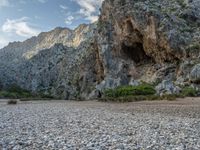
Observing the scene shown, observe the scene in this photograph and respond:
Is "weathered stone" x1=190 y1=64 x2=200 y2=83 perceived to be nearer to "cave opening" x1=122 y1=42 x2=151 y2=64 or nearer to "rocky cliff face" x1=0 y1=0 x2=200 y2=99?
"rocky cliff face" x1=0 y1=0 x2=200 y2=99

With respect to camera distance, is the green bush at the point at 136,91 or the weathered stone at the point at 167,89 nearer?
the weathered stone at the point at 167,89

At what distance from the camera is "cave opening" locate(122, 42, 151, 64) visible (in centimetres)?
8353

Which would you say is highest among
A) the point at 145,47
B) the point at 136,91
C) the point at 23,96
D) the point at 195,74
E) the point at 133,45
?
the point at 133,45

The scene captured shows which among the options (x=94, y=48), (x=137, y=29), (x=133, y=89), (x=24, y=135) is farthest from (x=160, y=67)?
(x=24, y=135)

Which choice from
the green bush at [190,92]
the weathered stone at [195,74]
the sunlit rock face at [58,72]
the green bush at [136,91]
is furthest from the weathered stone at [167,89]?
the sunlit rock face at [58,72]

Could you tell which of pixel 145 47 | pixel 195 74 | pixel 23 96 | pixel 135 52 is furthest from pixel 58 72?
pixel 195 74

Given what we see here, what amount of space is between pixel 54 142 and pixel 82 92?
309 ft

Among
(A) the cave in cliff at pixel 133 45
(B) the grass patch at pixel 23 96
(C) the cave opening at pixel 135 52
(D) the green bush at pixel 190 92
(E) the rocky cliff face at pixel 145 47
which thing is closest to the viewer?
(D) the green bush at pixel 190 92

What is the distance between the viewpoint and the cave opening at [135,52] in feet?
274

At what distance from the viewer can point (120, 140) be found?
563 inches

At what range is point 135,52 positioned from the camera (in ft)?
283

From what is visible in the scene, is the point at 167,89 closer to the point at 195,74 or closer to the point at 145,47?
the point at 195,74

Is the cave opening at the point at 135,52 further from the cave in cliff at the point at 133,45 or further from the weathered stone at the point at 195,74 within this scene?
the weathered stone at the point at 195,74

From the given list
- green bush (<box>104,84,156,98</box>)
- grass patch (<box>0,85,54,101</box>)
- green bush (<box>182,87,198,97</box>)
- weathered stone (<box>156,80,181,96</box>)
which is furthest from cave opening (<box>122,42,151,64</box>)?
green bush (<box>182,87,198,97</box>)
